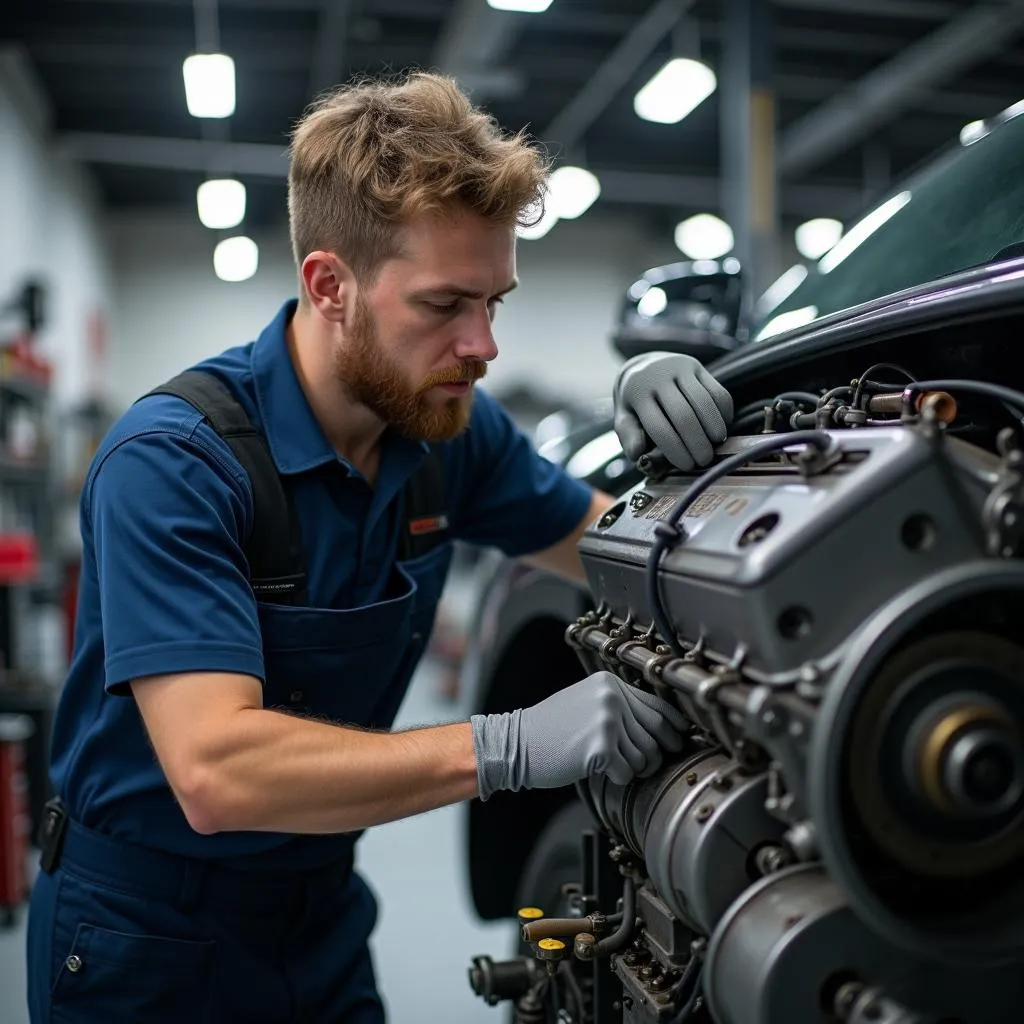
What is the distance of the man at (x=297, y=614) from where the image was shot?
1.13 metres

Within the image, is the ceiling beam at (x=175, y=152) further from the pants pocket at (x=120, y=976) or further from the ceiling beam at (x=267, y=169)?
the pants pocket at (x=120, y=976)

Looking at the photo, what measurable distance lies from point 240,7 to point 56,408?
2969mm

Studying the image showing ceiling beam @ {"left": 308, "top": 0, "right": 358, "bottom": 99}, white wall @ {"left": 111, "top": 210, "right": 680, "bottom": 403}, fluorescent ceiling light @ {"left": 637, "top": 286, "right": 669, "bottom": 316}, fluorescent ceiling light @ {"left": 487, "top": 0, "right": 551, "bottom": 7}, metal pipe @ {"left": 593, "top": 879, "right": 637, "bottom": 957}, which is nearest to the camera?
metal pipe @ {"left": 593, "top": 879, "right": 637, "bottom": 957}

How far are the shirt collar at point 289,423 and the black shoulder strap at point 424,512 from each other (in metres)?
0.05

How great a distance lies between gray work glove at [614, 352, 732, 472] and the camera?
127cm

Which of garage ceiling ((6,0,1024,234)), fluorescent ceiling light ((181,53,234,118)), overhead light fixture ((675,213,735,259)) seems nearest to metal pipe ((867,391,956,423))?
garage ceiling ((6,0,1024,234))

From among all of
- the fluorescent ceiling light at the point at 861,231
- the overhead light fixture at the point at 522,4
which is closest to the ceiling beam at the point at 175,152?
the overhead light fixture at the point at 522,4

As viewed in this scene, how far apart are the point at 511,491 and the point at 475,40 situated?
18.2 ft

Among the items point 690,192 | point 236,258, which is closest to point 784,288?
point 236,258

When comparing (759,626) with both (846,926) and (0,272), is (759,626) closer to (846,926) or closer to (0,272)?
(846,926)

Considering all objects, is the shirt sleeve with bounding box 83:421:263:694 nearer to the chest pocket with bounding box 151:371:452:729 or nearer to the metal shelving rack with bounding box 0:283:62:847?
the chest pocket with bounding box 151:371:452:729

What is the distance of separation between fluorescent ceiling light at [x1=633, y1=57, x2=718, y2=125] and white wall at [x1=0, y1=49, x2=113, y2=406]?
368 centimetres

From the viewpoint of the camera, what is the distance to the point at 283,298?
10.9 metres

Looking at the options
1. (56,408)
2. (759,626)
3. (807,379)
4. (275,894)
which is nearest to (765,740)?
(759,626)
